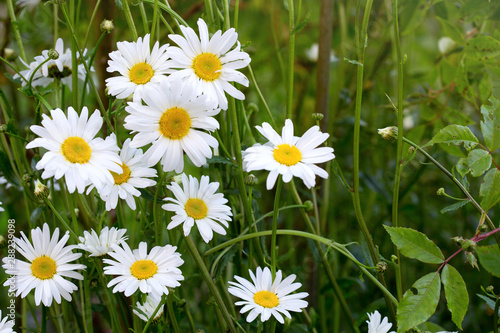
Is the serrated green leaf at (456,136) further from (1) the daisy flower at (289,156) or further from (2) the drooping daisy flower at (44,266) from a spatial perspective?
(2) the drooping daisy flower at (44,266)

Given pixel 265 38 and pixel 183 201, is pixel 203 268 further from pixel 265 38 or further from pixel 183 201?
pixel 265 38

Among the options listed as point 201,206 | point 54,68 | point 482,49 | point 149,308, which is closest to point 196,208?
point 201,206

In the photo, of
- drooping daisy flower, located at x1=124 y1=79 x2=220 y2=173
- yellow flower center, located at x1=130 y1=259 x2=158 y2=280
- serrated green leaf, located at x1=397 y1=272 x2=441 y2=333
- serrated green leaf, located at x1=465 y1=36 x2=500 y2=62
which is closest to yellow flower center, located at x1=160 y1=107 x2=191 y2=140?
drooping daisy flower, located at x1=124 y1=79 x2=220 y2=173

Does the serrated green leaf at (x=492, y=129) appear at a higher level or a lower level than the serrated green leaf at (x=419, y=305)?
higher

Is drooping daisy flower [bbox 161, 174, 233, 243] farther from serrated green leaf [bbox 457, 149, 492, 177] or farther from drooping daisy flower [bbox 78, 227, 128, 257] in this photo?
serrated green leaf [bbox 457, 149, 492, 177]

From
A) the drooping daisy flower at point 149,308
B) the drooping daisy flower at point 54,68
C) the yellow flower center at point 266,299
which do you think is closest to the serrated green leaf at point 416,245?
the yellow flower center at point 266,299

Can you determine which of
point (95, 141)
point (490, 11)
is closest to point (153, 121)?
point (95, 141)
